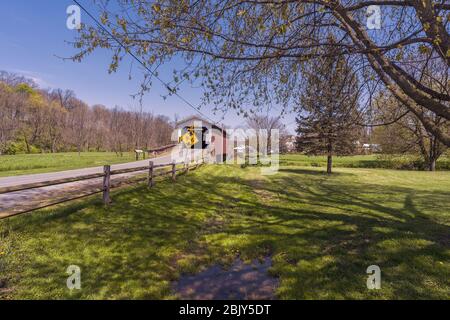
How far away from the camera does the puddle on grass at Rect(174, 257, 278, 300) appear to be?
3.70m

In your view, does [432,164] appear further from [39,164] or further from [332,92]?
[39,164]

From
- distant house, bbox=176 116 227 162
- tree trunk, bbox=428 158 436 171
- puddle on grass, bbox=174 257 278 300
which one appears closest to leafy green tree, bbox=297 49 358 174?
puddle on grass, bbox=174 257 278 300

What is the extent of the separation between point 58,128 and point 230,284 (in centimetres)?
7110

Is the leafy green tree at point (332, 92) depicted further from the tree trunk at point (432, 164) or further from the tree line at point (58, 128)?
the tree line at point (58, 128)

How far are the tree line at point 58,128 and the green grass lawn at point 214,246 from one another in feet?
123

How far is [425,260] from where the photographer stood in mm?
4891

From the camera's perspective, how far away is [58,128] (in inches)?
2398

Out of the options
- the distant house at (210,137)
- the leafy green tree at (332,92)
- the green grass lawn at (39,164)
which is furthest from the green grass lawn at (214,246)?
the distant house at (210,137)

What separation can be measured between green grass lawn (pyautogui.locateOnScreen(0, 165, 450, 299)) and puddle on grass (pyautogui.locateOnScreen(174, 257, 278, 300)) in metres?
0.18

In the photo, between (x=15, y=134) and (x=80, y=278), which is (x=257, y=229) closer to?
(x=80, y=278)

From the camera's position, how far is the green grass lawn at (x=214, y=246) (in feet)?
12.6
